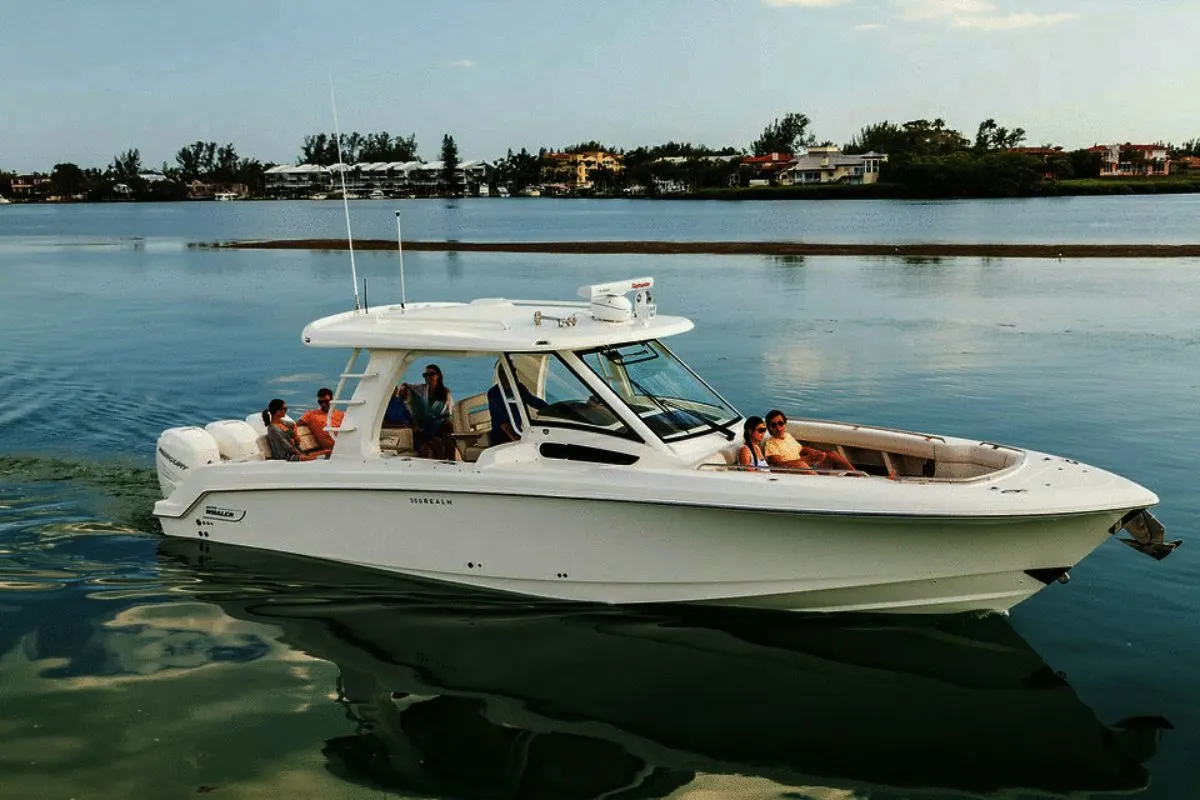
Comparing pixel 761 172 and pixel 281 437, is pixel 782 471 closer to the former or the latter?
pixel 281 437

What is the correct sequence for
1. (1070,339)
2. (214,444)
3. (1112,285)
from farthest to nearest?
1. (1112,285)
2. (1070,339)
3. (214,444)

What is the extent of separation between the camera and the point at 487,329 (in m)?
9.20

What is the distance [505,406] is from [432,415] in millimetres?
934

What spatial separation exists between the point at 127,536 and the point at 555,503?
204 inches

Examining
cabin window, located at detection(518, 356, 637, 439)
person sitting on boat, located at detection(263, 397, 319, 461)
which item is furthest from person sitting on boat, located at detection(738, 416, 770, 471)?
person sitting on boat, located at detection(263, 397, 319, 461)

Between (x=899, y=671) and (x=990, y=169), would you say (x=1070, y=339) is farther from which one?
(x=990, y=169)

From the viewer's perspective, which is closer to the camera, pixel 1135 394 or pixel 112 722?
pixel 112 722

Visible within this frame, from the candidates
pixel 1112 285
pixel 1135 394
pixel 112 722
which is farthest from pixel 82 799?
pixel 1112 285

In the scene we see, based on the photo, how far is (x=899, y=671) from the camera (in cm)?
812

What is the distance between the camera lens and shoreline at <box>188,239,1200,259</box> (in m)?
45.8

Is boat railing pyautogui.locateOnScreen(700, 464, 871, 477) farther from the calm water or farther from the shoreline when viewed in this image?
the shoreline

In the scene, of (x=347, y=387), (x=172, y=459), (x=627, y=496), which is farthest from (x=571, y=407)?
(x=172, y=459)

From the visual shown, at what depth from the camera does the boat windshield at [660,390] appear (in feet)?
29.1

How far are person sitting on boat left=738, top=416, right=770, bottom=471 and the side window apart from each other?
0.90 metres
